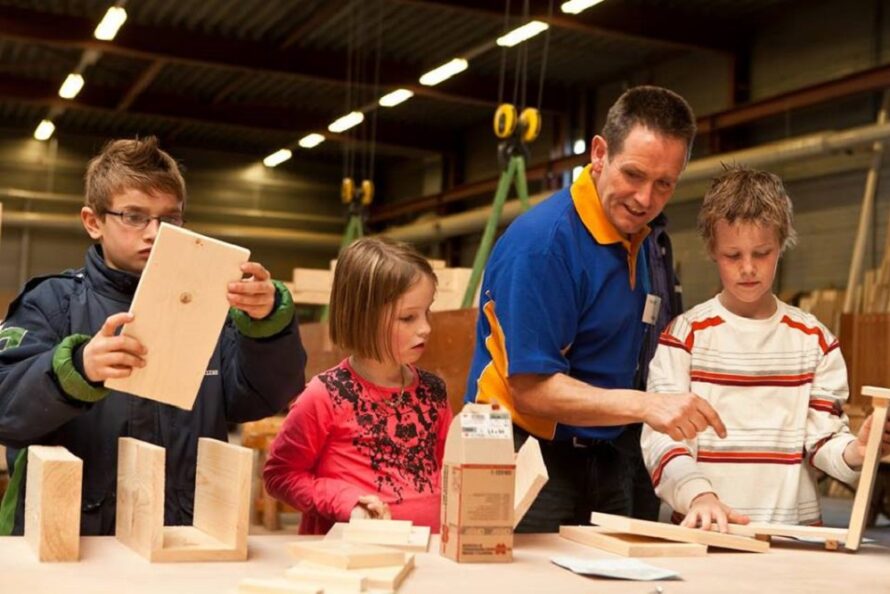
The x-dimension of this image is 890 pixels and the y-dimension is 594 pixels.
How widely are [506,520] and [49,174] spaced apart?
655 inches

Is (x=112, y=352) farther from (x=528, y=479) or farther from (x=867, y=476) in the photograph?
(x=867, y=476)

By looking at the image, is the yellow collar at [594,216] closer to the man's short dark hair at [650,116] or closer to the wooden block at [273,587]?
the man's short dark hair at [650,116]

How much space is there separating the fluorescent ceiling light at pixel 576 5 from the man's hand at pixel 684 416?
8744 mm

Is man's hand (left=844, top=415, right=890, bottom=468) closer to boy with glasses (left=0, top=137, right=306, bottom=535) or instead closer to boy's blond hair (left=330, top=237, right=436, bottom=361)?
boy's blond hair (left=330, top=237, right=436, bottom=361)

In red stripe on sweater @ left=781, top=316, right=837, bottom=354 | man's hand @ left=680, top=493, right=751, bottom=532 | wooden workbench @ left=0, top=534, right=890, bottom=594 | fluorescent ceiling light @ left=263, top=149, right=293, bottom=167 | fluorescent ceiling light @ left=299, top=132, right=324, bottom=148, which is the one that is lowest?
wooden workbench @ left=0, top=534, right=890, bottom=594

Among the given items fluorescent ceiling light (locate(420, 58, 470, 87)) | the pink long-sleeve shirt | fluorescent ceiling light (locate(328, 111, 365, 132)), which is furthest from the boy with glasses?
fluorescent ceiling light (locate(328, 111, 365, 132))

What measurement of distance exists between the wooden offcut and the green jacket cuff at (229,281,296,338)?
26 centimetres

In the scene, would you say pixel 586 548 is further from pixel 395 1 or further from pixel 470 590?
pixel 395 1

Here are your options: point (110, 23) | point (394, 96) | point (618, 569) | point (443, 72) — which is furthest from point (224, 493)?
point (394, 96)

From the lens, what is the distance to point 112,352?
1.61 m

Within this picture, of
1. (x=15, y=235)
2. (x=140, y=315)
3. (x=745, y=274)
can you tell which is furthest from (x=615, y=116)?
(x=15, y=235)

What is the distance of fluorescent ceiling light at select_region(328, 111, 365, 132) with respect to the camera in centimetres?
1439

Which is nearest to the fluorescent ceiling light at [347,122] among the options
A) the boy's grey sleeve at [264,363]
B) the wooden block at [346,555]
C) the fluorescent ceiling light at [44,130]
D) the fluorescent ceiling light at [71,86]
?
the fluorescent ceiling light at [71,86]

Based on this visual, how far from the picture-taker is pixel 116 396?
78.1 inches
